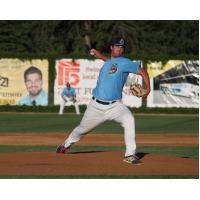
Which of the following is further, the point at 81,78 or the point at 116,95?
the point at 81,78

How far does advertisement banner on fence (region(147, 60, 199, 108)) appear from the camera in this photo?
33.2 metres

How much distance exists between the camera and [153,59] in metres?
34.1

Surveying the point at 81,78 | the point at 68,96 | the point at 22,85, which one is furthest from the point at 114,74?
the point at 22,85

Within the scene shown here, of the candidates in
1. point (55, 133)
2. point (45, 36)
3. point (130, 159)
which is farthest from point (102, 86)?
point (45, 36)

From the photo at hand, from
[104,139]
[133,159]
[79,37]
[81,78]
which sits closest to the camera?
[133,159]

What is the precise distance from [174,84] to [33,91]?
21.9 feet

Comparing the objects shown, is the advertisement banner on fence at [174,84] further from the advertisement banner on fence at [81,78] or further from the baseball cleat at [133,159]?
the baseball cleat at [133,159]

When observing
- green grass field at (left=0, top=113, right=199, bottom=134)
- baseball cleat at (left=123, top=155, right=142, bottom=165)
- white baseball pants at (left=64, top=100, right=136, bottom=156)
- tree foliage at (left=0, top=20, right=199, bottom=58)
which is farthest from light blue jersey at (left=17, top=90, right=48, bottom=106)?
baseball cleat at (left=123, top=155, right=142, bottom=165)

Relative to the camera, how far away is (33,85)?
107 ft

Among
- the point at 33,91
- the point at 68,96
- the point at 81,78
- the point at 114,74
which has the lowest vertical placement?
the point at 68,96

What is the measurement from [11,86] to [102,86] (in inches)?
850

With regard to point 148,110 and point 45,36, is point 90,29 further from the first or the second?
point 148,110

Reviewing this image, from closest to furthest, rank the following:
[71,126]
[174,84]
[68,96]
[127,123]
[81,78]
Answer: [127,123]
[71,126]
[68,96]
[81,78]
[174,84]

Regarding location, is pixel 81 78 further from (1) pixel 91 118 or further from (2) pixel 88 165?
(2) pixel 88 165
